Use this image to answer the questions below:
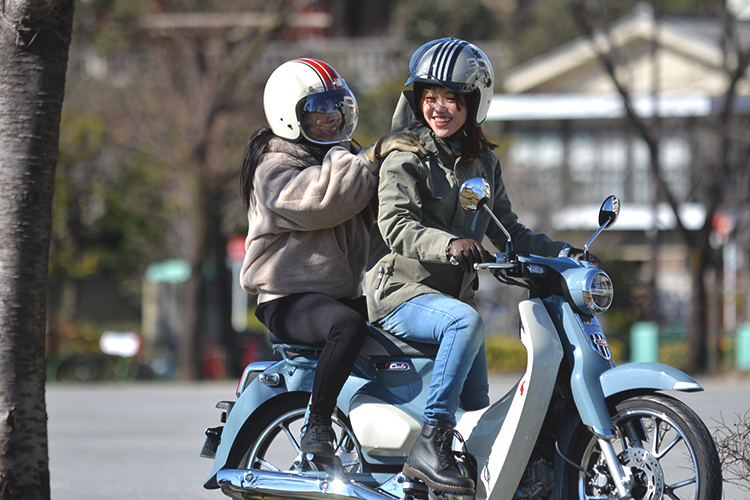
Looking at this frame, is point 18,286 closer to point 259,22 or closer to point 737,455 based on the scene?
point 737,455

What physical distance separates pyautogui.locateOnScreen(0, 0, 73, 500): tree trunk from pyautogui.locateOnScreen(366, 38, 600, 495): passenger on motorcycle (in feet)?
4.93

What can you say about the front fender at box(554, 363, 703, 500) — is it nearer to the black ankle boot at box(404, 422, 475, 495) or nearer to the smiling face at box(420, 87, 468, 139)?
the black ankle boot at box(404, 422, 475, 495)

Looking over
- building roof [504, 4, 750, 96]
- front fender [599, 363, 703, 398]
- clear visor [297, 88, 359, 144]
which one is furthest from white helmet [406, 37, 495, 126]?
building roof [504, 4, 750, 96]

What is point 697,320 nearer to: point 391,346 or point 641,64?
point 641,64

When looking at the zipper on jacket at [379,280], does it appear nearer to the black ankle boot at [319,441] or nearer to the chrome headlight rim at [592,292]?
the black ankle boot at [319,441]

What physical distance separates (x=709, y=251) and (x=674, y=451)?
575 inches

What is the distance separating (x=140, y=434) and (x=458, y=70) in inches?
261

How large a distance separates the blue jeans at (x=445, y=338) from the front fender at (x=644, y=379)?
52 cm

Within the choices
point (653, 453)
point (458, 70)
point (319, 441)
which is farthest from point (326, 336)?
point (653, 453)

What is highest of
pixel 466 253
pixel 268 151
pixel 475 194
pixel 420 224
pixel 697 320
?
pixel 268 151

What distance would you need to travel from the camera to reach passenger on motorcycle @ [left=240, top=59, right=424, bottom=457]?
4.01 metres

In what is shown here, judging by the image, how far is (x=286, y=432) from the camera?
174 inches

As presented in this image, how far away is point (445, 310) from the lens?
3846 millimetres

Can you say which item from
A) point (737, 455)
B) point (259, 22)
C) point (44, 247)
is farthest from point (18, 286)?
point (259, 22)
